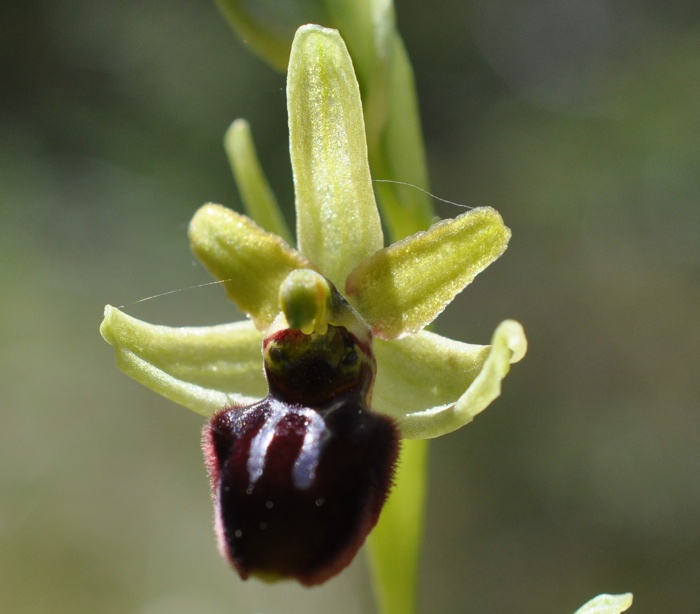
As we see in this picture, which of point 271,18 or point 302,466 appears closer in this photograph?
point 302,466

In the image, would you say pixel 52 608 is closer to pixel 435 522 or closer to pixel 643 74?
pixel 435 522

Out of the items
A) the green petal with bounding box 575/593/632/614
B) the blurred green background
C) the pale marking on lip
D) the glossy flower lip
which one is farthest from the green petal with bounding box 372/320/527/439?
the blurred green background

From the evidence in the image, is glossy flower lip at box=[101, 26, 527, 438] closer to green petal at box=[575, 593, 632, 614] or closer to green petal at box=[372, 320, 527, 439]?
green petal at box=[372, 320, 527, 439]

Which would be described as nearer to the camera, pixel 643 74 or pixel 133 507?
pixel 133 507

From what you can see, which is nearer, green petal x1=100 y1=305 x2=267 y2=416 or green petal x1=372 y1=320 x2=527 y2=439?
green petal x1=372 y1=320 x2=527 y2=439

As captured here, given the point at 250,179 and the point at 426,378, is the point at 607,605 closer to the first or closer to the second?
the point at 426,378

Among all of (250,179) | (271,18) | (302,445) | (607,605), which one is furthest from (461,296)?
(302,445)

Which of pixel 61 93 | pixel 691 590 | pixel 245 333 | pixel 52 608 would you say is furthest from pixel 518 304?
pixel 245 333
